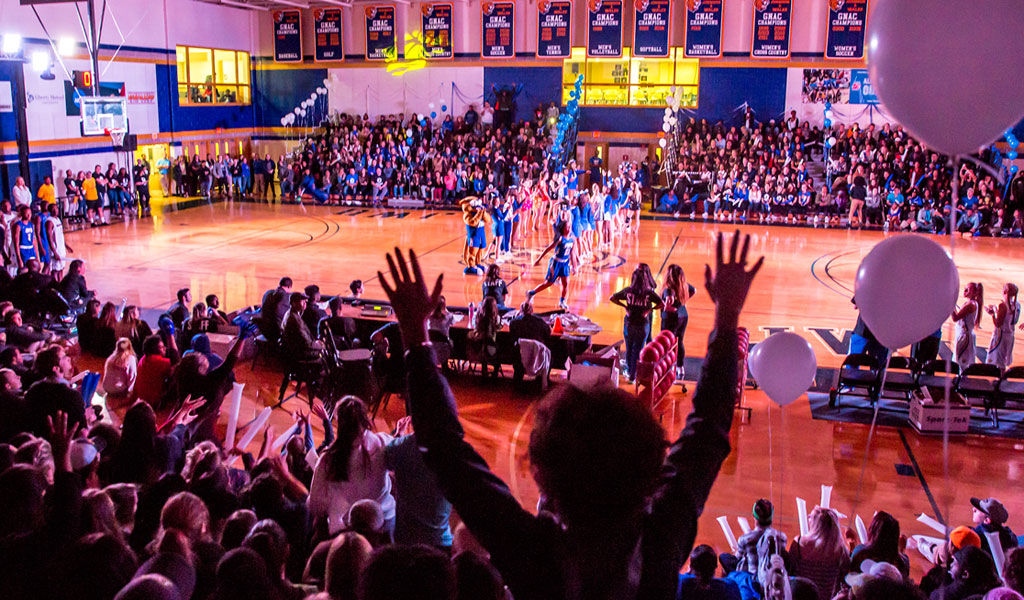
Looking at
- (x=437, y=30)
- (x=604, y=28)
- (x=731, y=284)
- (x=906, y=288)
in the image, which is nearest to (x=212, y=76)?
(x=437, y=30)

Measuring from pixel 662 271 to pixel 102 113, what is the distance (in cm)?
1287

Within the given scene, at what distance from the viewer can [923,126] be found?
3387 mm

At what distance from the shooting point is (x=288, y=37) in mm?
27594

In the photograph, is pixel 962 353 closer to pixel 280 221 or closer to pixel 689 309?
pixel 689 309

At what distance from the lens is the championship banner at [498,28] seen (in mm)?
25062

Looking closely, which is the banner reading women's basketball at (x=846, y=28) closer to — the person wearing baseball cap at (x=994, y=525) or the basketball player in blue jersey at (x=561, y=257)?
the basketball player in blue jersey at (x=561, y=257)

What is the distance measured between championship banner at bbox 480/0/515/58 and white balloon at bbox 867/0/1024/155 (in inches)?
894

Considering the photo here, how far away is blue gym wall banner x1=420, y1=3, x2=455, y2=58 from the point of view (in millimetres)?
25375

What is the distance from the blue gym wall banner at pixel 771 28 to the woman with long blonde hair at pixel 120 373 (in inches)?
778

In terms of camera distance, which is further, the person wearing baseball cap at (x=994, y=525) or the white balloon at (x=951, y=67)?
the person wearing baseball cap at (x=994, y=525)

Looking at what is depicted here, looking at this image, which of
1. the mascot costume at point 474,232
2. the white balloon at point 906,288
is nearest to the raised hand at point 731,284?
the white balloon at point 906,288

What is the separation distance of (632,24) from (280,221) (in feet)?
39.7

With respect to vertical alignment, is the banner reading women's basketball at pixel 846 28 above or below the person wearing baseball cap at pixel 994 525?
above

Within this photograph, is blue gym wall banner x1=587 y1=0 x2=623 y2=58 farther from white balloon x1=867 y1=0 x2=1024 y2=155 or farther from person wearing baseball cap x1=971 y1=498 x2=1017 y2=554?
white balloon x1=867 y1=0 x2=1024 y2=155
